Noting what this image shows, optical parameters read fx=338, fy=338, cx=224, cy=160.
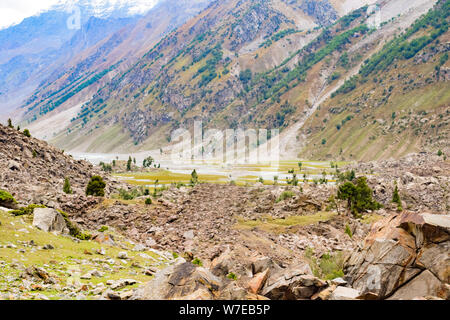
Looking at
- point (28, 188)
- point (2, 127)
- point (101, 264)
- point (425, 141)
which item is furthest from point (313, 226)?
point (425, 141)

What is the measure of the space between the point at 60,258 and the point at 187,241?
13722 mm

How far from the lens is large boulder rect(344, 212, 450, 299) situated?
1594cm

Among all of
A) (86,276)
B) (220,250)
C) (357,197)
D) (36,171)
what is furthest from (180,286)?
(36,171)

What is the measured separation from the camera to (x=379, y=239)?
62.7ft

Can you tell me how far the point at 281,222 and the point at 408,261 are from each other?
1114 inches

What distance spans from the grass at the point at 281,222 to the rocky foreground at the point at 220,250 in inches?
5.5

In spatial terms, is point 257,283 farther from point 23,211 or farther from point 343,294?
point 23,211

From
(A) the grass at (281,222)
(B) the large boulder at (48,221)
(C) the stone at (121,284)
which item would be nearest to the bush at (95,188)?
(A) the grass at (281,222)

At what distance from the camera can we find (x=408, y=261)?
17.1m

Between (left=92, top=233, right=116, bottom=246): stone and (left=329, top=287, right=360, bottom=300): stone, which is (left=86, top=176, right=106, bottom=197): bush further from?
(left=329, top=287, right=360, bottom=300): stone

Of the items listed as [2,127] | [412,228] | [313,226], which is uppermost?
Answer: [2,127]

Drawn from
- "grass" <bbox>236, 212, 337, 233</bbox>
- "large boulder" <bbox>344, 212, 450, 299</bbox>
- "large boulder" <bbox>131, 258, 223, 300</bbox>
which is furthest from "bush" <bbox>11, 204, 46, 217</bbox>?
"large boulder" <bbox>344, 212, 450, 299</bbox>

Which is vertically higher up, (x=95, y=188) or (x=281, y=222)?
(x=95, y=188)
